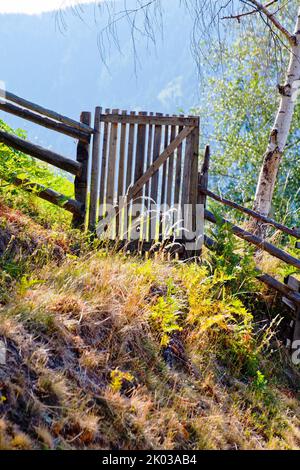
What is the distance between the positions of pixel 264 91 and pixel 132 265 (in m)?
12.9

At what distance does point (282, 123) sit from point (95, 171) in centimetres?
314

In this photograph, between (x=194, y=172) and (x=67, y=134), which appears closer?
(x=67, y=134)

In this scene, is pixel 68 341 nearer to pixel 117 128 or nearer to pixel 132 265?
pixel 132 265

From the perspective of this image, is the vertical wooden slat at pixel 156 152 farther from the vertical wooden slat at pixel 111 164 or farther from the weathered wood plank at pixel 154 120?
the vertical wooden slat at pixel 111 164

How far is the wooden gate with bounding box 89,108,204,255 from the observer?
7301mm

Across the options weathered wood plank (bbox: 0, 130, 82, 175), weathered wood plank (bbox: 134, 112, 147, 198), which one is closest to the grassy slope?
weathered wood plank (bbox: 0, 130, 82, 175)

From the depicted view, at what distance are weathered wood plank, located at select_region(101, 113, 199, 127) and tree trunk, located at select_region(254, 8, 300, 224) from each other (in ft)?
→ 5.76

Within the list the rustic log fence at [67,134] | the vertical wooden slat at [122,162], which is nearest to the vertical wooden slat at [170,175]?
the vertical wooden slat at [122,162]

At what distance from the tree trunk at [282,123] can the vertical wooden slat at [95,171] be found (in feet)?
9.41

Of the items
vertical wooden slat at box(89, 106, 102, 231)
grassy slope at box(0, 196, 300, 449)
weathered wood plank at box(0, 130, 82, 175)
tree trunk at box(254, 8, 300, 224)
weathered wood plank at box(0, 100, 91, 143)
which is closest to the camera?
grassy slope at box(0, 196, 300, 449)

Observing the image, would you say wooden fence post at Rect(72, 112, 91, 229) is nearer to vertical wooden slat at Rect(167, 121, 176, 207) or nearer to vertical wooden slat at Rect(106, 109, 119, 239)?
vertical wooden slat at Rect(106, 109, 119, 239)

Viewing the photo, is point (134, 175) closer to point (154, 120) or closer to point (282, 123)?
point (154, 120)

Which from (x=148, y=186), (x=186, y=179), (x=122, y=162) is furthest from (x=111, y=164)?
(x=186, y=179)

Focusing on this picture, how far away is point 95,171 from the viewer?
7.29 m
